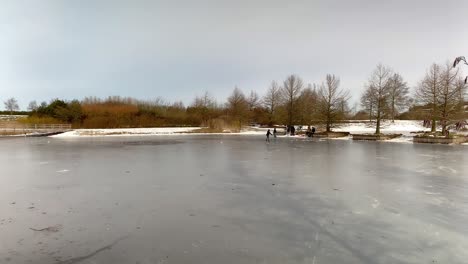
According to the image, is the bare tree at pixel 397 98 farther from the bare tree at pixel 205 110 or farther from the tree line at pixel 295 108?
the bare tree at pixel 205 110

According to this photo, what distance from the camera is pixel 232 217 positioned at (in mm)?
5180

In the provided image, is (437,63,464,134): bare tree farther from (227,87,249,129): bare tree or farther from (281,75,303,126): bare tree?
(227,87,249,129): bare tree

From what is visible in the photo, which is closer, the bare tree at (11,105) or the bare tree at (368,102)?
the bare tree at (368,102)

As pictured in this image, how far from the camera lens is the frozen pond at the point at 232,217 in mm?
3709

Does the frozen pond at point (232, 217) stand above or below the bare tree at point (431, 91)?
below

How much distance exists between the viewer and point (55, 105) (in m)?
49.8

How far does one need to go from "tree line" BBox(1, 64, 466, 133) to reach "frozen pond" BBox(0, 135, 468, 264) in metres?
13.2

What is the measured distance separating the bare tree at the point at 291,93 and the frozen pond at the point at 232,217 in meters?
33.5

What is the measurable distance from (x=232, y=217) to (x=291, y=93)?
40.1 meters

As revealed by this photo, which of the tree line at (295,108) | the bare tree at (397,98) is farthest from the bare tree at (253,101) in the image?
the bare tree at (397,98)

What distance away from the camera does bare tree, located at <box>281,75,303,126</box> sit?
4278 centimetres

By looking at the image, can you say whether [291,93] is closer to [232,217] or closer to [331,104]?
[331,104]

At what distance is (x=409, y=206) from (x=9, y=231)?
6.97 metres

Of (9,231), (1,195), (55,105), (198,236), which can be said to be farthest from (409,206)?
(55,105)
